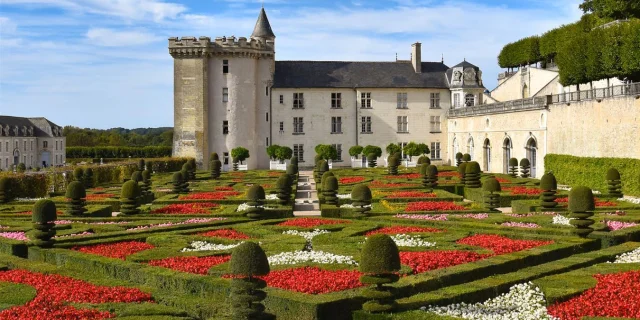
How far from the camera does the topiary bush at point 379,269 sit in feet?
31.2

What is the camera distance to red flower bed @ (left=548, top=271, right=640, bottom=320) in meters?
9.48

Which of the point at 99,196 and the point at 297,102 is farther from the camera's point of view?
the point at 297,102

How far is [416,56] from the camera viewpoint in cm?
5609

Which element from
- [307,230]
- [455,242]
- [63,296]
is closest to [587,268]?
[455,242]

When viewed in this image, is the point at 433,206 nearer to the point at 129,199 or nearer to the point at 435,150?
the point at 129,199

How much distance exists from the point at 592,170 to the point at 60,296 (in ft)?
84.9

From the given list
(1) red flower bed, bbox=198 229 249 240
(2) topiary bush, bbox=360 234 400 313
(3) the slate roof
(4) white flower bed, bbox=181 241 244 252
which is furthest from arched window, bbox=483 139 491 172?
(2) topiary bush, bbox=360 234 400 313

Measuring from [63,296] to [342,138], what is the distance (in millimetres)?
45247

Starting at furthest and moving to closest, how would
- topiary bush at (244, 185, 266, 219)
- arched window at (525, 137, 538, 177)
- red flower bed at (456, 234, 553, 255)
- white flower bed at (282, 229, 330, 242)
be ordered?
arched window at (525, 137, 538, 177)
topiary bush at (244, 185, 266, 219)
white flower bed at (282, 229, 330, 242)
red flower bed at (456, 234, 553, 255)

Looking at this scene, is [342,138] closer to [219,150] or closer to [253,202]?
[219,150]

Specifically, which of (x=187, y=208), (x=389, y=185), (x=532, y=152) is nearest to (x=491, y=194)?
(x=389, y=185)

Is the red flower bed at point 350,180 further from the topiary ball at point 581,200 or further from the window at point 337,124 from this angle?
the window at point 337,124

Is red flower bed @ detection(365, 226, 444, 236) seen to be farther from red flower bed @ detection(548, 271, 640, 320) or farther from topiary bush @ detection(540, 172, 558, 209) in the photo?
red flower bed @ detection(548, 271, 640, 320)

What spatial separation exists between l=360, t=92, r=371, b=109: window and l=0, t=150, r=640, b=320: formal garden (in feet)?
103
